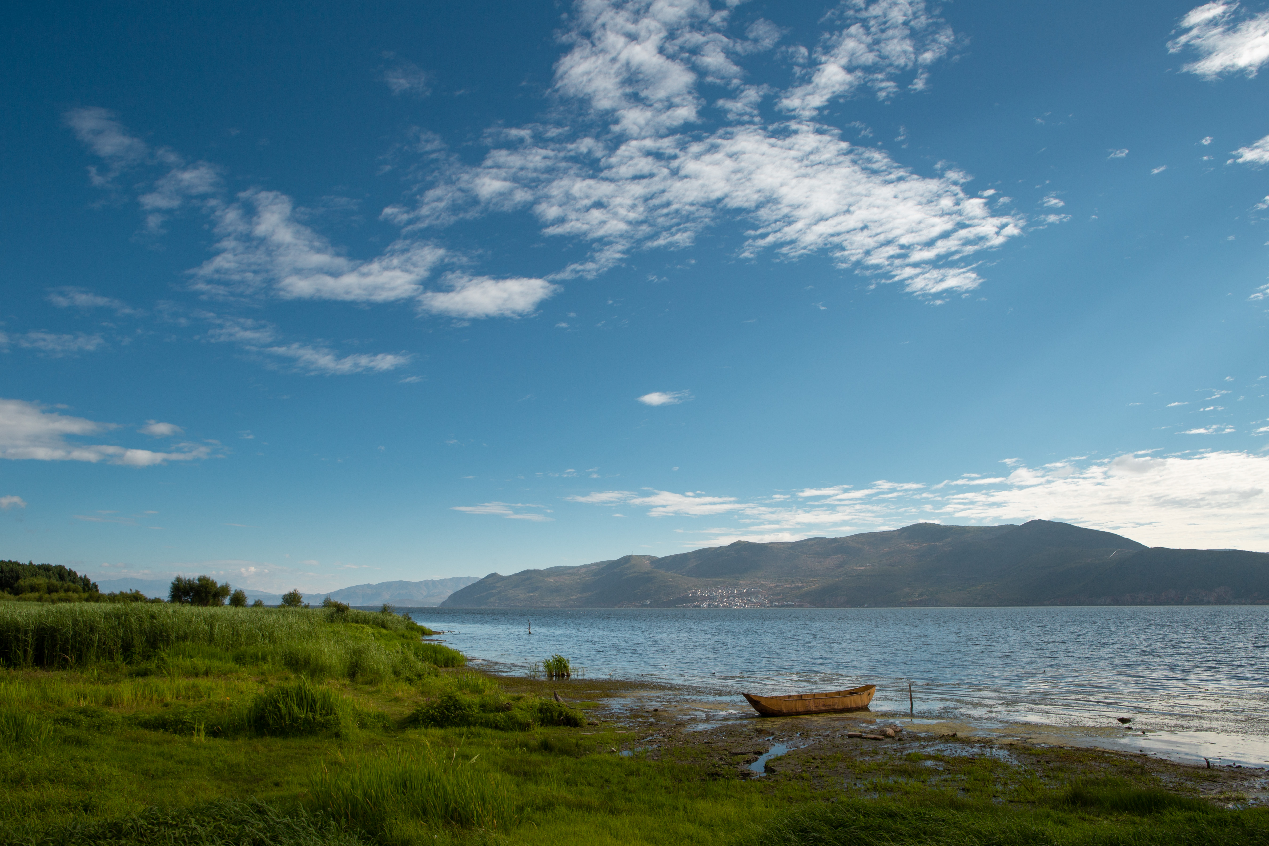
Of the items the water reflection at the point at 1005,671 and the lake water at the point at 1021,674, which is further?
the water reflection at the point at 1005,671

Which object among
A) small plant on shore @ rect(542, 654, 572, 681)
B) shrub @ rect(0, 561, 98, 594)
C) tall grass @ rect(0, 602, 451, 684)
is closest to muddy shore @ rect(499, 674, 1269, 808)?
tall grass @ rect(0, 602, 451, 684)

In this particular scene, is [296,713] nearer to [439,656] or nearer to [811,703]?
[811,703]

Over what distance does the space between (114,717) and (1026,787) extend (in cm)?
2253

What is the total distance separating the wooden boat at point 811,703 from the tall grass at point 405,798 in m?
18.5

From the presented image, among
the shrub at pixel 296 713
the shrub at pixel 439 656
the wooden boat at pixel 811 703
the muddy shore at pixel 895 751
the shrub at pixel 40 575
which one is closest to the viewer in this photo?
the muddy shore at pixel 895 751

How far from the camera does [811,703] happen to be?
93.6ft

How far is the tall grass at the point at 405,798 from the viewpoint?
10094 mm

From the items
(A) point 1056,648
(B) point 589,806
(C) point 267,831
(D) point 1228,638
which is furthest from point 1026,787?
(D) point 1228,638

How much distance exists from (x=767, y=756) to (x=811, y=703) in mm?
9622

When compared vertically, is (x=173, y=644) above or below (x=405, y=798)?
below

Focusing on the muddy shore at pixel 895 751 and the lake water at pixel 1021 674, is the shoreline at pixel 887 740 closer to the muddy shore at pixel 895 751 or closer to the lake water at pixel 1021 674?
the muddy shore at pixel 895 751

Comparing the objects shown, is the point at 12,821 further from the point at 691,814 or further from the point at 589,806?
the point at 691,814

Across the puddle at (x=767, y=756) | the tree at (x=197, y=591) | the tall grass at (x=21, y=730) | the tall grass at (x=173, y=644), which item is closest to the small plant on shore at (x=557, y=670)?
the tall grass at (x=173, y=644)

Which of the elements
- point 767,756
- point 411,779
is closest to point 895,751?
point 767,756
